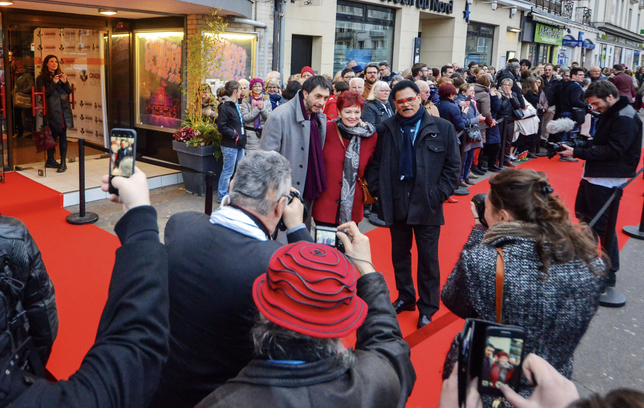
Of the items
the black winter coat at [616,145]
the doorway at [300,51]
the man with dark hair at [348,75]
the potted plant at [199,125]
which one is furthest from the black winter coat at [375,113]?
the doorway at [300,51]

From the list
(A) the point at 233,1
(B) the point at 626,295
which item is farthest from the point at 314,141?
(A) the point at 233,1

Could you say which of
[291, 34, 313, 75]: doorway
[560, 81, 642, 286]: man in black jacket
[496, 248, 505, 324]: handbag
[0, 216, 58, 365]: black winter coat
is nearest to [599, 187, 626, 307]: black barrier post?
[560, 81, 642, 286]: man in black jacket

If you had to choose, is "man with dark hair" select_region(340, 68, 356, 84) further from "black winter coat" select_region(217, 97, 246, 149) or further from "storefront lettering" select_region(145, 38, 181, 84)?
"black winter coat" select_region(217, 97, 246, 149)

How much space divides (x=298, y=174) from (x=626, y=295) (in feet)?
11.4

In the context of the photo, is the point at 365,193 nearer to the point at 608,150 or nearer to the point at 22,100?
the point at 608,150

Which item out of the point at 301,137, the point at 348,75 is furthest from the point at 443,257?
the point at 348,75

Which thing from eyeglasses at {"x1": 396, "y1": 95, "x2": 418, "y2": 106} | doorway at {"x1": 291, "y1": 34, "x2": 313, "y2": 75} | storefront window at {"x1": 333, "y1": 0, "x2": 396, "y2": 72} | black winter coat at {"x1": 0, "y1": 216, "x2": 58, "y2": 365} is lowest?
black winter coat at {"x1": 0, "y1": 216, "x2": 58, "y2": 365}

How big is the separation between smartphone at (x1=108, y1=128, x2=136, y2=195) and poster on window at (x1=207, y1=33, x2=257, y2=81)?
731 cm

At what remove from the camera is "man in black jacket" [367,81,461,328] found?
13.7 feet

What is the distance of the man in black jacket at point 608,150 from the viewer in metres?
4.77

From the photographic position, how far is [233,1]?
8.62 m

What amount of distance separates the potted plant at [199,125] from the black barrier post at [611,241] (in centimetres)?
545

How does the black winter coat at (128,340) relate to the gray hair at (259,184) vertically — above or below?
below

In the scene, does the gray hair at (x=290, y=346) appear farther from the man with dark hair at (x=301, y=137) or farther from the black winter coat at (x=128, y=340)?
the man with dark hair at (x=301, y=137)
